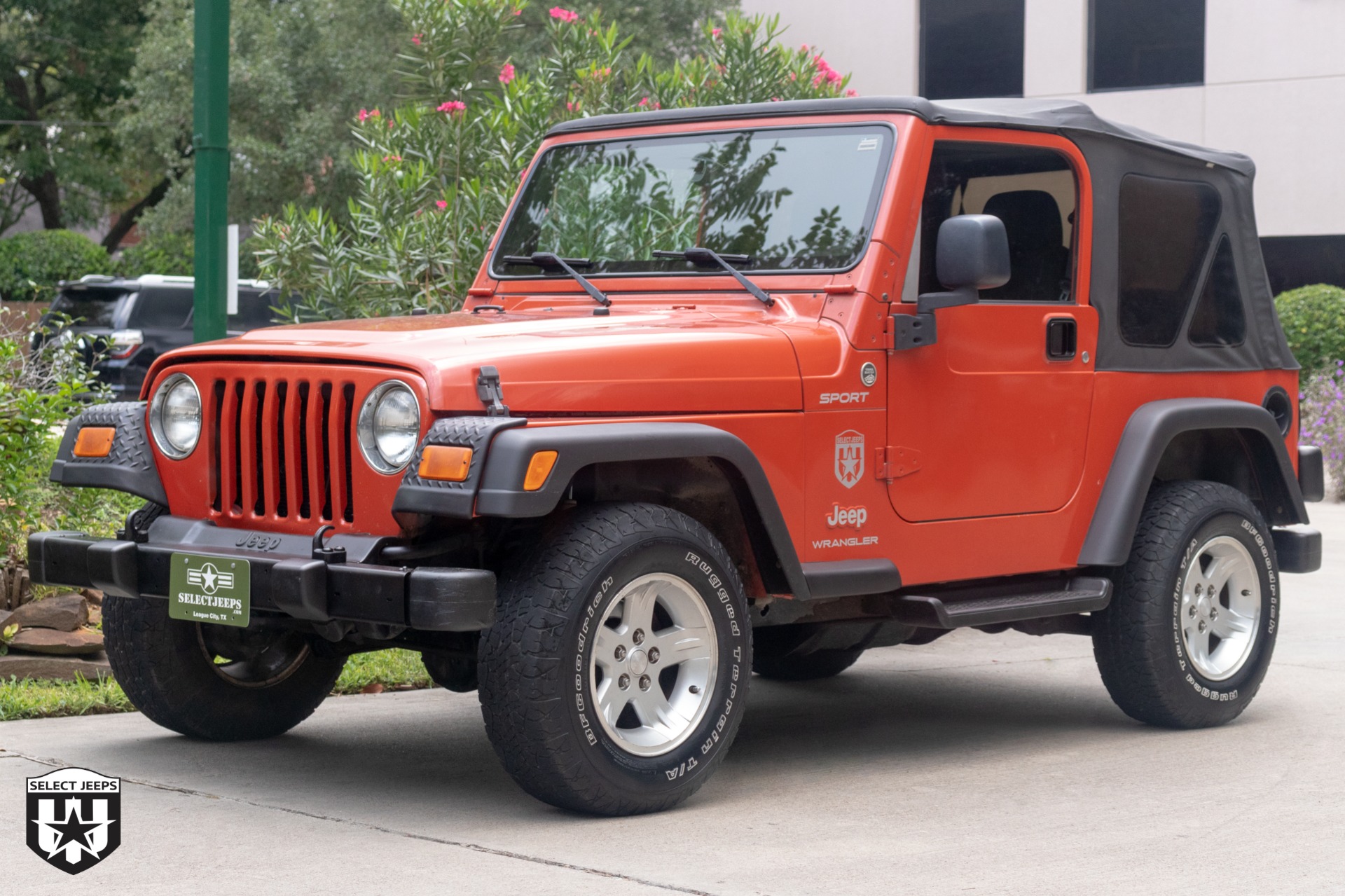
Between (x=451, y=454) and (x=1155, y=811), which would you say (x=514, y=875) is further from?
(x=1155, y=811)

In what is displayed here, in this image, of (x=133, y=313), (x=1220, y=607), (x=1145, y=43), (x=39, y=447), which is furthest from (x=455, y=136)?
(x=1145, y=43)

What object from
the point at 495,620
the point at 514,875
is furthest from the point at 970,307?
the point at 514,875

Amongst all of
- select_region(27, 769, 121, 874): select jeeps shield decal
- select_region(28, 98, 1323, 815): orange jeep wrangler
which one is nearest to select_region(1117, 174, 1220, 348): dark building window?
select_region(28, 98, 1323, 815): orange jeep wrangler

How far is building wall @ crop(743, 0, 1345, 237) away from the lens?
2036 centimetres

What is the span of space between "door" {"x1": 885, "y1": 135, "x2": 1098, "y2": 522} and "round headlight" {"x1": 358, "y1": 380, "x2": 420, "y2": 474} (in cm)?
164

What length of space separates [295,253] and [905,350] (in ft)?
16.8

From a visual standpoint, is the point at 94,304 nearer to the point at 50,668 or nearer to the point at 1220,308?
the point at 50,668

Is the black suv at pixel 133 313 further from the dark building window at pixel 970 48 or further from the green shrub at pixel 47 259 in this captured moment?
the dark building window at pixel 970 48

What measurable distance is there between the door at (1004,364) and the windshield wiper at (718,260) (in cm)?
49

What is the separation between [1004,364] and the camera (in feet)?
19.8

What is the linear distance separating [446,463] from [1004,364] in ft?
7.44

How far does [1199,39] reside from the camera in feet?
69.5

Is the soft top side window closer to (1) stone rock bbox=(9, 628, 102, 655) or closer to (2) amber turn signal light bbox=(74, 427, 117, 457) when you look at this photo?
(2) amber turn signal light bbox=(74, 427, 117, 457)

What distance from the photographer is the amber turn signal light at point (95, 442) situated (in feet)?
18.0
